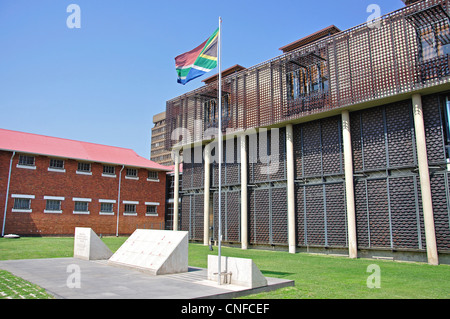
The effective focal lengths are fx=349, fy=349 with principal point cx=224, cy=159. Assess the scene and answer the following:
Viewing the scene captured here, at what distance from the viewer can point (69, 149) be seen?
33750mm

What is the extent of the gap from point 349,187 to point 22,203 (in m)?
26.2

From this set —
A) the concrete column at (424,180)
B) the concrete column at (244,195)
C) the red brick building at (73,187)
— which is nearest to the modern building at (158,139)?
the red brick building at (73,187)

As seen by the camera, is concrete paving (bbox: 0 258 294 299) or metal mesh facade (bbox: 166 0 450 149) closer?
concrete paving (bbox: 0 258 294 299)

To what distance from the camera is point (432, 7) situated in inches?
619

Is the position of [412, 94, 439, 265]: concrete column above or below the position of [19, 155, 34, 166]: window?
below

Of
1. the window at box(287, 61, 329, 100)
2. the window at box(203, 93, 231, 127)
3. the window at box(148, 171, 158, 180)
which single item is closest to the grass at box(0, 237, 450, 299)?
the window at box(287, 61, 329, 100)

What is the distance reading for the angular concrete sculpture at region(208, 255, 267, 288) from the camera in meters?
8.59

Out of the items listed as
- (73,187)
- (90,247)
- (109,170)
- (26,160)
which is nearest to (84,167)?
(73,187)

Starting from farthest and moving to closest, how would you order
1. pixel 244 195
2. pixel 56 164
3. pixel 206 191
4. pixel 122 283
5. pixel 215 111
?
1. pixel 56 164
2. pixel 206 191
3. pixel 215 111
4. pixel 244 195
5. pixel 122 283

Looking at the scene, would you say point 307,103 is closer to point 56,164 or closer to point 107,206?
point 107,206

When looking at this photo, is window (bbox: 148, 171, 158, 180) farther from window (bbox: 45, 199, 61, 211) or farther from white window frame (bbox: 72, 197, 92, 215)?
window (bbox: 45, 199, 61, 211)

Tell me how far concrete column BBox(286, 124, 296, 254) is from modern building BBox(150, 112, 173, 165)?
7877 cm

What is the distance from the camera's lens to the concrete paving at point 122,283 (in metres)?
7.89

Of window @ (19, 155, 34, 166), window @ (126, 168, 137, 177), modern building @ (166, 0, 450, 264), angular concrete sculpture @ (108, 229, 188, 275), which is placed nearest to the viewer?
angular concrete sculpture @ (108, 229, 188, 275)
